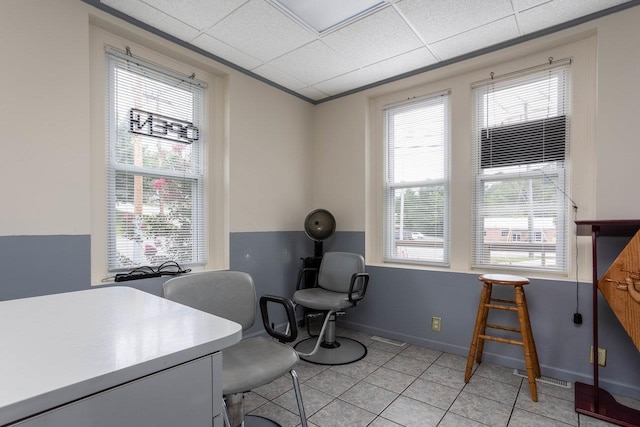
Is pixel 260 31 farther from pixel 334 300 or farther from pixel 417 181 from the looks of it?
pixel 334 300

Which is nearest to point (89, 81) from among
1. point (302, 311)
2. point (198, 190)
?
point (198, 190)

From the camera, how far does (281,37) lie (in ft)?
8.66

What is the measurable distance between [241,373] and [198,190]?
2029 millimetres

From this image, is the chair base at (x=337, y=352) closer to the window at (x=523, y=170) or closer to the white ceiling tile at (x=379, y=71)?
the window at (x=523, y=170)

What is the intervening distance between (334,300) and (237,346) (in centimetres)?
120

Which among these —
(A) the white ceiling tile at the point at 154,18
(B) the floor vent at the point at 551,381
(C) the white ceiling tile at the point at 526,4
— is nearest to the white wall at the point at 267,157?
(A) the white ceiling tile at the point at 154,18

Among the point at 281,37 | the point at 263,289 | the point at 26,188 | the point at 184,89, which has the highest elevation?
the point at 281,37

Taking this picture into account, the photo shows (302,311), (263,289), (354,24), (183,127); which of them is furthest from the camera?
(302,311)

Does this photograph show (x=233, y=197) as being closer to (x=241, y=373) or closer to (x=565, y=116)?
(x=241, y=373)

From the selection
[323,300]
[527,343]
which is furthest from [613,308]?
[323,300]

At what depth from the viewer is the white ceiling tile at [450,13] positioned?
2.23m

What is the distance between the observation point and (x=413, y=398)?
7.38 ft

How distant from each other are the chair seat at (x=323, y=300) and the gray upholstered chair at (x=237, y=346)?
0.97m

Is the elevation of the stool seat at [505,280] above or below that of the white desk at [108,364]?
below
